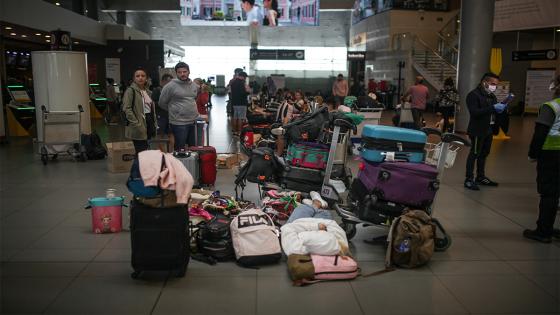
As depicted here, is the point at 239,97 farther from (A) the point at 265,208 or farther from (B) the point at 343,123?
(B) the point at 343,123

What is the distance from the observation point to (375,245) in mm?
5348

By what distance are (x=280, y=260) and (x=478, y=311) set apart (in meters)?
1.75

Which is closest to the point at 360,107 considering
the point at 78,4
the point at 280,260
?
the point at 280,260

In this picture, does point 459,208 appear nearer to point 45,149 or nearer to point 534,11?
point 45,149

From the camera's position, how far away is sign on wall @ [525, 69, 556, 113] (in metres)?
24.0

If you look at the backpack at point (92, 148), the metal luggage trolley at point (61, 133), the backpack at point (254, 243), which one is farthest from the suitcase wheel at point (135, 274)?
the backpack at point (92, 148)

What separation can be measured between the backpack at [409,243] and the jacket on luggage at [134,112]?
192 inches

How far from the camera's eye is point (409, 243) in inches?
181

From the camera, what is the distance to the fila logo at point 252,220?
4707mm

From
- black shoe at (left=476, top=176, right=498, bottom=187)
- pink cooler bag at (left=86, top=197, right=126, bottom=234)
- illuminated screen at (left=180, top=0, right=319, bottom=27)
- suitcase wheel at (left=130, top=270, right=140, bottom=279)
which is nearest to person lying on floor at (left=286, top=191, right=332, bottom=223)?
suitcase wheel at (left=130, top=270, right=140, bottom=279)

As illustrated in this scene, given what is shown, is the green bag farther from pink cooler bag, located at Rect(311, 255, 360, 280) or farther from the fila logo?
pink cooler bag, located at Rect(311, 255, 360, 280)

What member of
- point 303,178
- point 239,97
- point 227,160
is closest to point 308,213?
point 303,178

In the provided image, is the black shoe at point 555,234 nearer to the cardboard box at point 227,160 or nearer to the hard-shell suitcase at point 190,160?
the hard-shell suitcase at point 190,160

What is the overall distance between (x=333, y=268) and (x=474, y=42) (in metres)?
13.9
